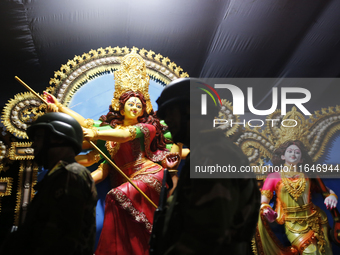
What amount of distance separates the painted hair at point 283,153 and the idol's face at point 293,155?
0.14 ft

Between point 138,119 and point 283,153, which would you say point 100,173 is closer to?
point 138,119

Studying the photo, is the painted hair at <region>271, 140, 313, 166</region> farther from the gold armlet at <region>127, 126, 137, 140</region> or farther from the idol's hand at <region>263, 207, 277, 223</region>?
the gold armlet at <region>127, 126, 137, 140</region>

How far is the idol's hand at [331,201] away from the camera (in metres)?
2.77

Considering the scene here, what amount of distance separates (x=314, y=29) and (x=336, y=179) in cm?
156

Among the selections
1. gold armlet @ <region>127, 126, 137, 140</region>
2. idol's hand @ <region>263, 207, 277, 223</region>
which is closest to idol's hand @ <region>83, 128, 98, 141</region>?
gold armlet @ <region>127, 126, 137, 140</region>

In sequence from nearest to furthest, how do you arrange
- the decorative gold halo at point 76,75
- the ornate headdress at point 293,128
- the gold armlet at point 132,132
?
the gold armlet at point 132,132 → the decorative gold halo at point 76,75 → the ornate headdress at point 293,128

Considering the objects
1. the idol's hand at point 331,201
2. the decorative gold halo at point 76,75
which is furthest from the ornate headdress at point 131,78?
the idol's hand at point 331,201

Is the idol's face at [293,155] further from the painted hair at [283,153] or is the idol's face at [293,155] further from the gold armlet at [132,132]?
the gold armlet at [132,132]

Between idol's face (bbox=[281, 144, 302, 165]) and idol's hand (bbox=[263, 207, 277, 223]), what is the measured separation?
535 millimetres

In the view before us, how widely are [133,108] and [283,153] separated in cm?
158

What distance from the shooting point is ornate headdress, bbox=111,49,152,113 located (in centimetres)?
285

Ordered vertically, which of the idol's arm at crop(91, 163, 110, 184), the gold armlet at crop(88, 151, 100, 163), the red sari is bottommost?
the red sari

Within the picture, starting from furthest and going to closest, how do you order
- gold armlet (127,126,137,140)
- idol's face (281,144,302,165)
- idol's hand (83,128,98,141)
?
1. idol's face (281,144,302,165)
2. gold armlet (127,126,137,140)
3. idol's hand (83,128,98,141)

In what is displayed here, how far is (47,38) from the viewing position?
2.87 meters
